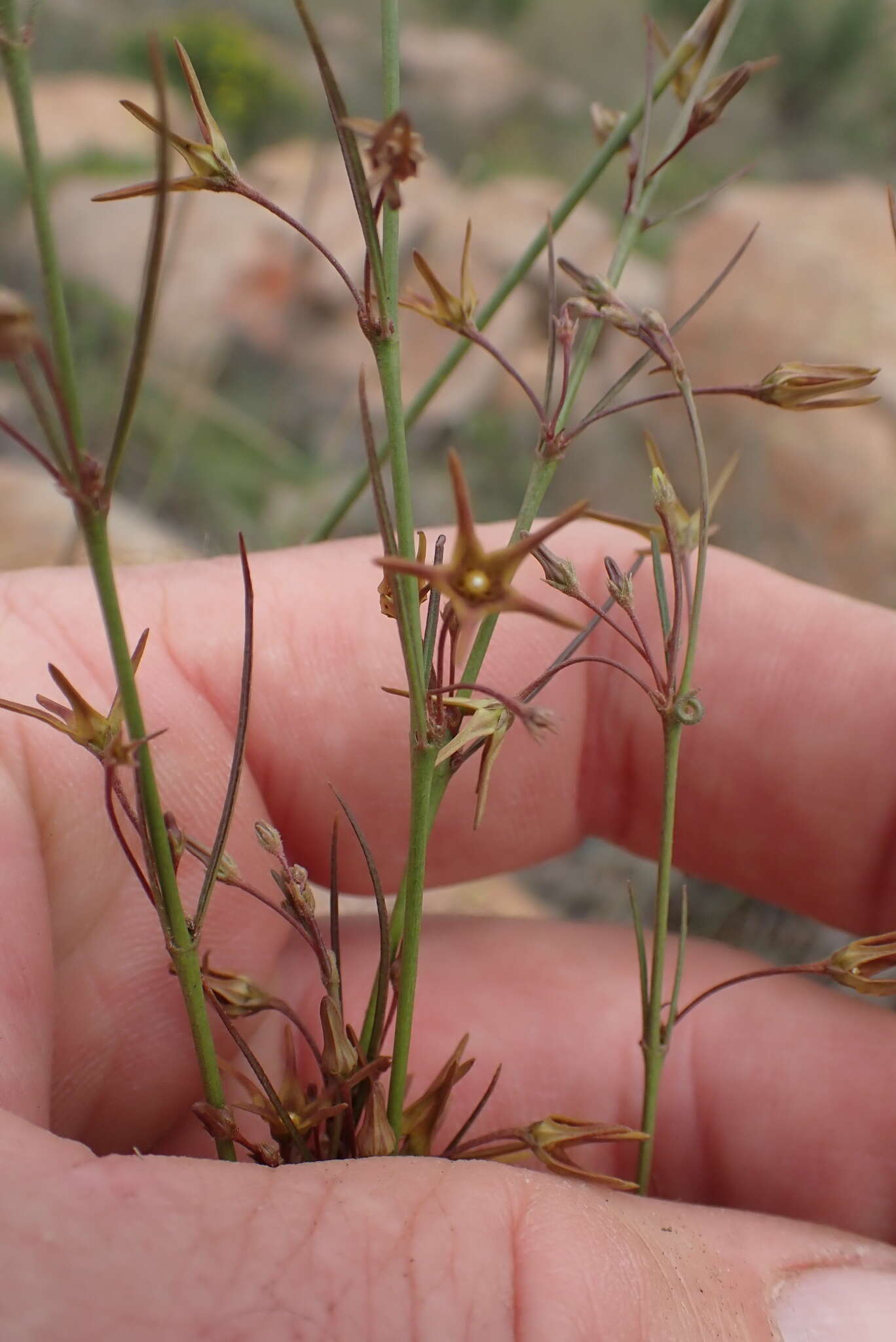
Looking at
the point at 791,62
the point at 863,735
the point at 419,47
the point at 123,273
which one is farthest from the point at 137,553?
the point at 419,47

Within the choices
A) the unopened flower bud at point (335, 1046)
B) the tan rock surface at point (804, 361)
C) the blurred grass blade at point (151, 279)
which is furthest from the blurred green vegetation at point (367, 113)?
the blurred grass blade at point (151, 279)

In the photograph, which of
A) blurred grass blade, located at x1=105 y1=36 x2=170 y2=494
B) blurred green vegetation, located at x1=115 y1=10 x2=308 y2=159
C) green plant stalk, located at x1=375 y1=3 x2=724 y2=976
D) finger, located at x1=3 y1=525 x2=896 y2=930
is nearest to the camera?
blurred grass blade, located at x1=105 y1=36 x2=170 y2=494

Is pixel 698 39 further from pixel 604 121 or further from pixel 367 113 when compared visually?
pixel 367 113

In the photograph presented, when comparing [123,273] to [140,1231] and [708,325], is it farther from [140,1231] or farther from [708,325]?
[140,1231]

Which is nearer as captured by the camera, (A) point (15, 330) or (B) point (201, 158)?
(A) point (15, 330)

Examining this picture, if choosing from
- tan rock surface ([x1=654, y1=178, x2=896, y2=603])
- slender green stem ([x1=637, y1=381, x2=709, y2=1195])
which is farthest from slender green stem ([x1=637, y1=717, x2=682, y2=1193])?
tan rock surface ([x1=654, y1=178, x2=896, y2=603])

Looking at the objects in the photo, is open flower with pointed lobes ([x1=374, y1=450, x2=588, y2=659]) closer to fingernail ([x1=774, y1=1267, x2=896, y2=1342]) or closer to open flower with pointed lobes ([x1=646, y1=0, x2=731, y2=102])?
open flower with pointed lobes ([x1=646, y1=0, x2=731, y2=102])

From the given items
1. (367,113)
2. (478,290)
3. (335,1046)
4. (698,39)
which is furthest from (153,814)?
(367,113)
